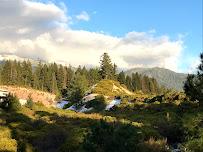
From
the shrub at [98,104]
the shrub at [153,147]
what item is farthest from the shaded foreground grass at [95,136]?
the shrub at [98,104]

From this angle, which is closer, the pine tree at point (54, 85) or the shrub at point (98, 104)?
the shrub at point (98, 104)

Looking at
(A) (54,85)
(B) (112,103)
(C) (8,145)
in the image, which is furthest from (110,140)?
(A) (54,85)

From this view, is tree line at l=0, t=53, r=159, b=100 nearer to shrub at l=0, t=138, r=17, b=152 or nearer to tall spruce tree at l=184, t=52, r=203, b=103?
tall spruce tree at l=184, t=52, r=203, b=103

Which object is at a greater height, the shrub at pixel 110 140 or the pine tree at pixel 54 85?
the pine tree at pixel 54 85

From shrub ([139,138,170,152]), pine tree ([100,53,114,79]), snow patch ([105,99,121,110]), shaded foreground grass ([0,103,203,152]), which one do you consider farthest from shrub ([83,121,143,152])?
pine tree ([100,53,114,79])

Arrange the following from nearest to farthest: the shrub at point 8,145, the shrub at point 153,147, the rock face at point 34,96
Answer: the shrub at point 153,147, the shrub at point 8,145, the rock face at point 34,96

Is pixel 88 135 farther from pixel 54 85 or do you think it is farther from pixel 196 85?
pixel 54 85

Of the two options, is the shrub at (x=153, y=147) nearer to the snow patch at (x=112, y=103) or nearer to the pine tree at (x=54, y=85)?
the snow patch at (x=112, y=103)

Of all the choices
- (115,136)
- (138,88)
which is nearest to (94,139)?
(115,136)

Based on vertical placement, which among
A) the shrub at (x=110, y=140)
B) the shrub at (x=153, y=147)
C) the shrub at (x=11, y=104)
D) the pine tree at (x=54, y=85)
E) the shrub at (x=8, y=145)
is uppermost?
the pine tree at (x=54, y=85)

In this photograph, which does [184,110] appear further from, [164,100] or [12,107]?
[12,107]

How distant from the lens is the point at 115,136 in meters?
14.6

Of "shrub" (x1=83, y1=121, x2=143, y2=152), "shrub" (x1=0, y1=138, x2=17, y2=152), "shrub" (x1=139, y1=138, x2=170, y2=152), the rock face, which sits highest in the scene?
the rock face

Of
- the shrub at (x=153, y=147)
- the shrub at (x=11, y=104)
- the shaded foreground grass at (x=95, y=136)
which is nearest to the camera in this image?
the shaded foreground grass at (x=95, y=136)
